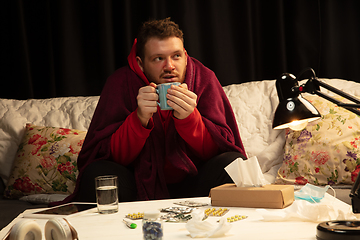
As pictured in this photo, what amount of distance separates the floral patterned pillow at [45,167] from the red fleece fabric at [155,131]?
134mm

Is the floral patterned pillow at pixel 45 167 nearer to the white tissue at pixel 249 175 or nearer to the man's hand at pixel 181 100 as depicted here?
the man's hand at pixel 181 100

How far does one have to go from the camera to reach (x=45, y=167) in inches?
65.8

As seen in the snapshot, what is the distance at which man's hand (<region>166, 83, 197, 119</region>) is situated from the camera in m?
1.26

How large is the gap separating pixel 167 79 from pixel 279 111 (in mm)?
854

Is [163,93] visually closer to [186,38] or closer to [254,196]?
[254,196]

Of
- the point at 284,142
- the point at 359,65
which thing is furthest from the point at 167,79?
the point at 359,65

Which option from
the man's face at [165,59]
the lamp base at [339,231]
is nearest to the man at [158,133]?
the man's face at [165,59]

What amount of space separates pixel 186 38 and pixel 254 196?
1.65m

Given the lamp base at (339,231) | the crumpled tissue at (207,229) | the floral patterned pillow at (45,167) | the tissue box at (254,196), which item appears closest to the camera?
the lamp base at (339,231)

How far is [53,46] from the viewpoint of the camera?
8.16 ft

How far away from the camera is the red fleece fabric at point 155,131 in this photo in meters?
1.48

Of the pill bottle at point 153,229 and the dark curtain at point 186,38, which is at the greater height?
the dark curtain at point 186,38

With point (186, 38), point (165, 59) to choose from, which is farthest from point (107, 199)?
point (186, 38)

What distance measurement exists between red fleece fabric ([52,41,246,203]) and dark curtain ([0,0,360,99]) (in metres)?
0.74
